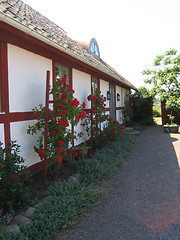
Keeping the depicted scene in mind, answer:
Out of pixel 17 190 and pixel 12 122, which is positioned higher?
pixel 12 122

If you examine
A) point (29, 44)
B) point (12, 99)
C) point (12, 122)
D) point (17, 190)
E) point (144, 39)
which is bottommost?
point (17, 190)

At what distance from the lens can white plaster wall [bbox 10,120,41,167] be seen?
355cm

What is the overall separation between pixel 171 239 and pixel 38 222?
61.0 inches

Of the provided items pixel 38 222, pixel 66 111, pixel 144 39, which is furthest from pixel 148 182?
pixel 144 39

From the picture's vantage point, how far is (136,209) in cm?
301

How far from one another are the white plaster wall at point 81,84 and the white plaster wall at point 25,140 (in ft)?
7.25

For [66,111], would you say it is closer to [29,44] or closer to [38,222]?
[29,44]

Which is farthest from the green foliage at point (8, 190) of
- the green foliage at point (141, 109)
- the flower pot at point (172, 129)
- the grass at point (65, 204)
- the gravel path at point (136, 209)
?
the green foliage at point (141, 109)

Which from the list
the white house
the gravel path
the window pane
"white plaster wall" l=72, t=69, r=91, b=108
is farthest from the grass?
"white plaster wall" l=72, t=69, r=91, b=108

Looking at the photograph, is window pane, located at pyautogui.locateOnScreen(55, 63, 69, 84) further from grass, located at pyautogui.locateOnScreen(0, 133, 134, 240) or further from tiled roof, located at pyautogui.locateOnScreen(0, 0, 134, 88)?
grass, located at pyautogui.locateOnScreen(0, 133, 134, 240)

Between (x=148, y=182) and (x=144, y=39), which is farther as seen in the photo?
(x=144, y=39)

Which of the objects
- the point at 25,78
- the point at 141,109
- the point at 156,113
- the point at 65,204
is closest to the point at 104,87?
the point at 25,78

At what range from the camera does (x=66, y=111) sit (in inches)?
141

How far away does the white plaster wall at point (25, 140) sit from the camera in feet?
11.6
